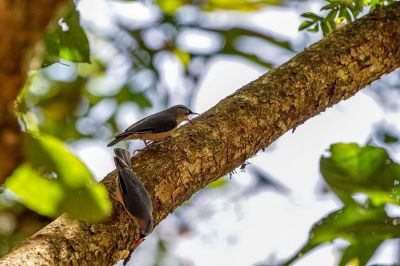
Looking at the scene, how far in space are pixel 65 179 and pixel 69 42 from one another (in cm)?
203

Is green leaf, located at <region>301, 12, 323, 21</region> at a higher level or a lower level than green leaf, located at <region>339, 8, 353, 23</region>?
lower

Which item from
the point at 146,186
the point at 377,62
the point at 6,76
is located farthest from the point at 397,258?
the point at 6,76

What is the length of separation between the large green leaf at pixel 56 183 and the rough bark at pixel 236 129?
0.93 m

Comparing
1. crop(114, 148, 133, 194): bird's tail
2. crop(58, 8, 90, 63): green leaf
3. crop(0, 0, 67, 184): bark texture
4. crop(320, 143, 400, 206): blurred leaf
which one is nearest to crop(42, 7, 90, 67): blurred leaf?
crop(58, 8, 90, 63): green leaf

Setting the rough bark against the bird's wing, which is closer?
the rough bark

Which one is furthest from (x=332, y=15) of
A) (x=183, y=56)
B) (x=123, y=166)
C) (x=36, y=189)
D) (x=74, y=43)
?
(x=36, y=189)

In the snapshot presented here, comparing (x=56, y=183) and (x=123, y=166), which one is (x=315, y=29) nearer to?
(x=123, y=166)

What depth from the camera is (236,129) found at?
2.93 metres

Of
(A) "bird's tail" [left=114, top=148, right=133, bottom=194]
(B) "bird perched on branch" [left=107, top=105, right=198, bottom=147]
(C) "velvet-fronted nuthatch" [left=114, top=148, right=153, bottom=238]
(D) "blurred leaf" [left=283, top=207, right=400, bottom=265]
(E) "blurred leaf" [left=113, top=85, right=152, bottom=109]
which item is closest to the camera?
(C) "velvet-fronted nuthatch" [left=114, top=148, right=153, bottom=238]

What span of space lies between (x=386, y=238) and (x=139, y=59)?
245 cm

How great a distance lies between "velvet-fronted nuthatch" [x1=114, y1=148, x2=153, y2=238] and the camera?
7.87 ft

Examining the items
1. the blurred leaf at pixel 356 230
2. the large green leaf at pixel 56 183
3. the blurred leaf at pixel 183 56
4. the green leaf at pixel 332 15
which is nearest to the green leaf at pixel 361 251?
the blurred leaf at pixel 356 230

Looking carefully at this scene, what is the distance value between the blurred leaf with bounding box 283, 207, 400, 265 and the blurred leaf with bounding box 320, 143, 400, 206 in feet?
0.23

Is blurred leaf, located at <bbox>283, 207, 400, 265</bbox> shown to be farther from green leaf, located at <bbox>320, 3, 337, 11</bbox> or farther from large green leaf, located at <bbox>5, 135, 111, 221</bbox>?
large green leaf, located at <bbox>5, 135, 111, 221</bbox>
